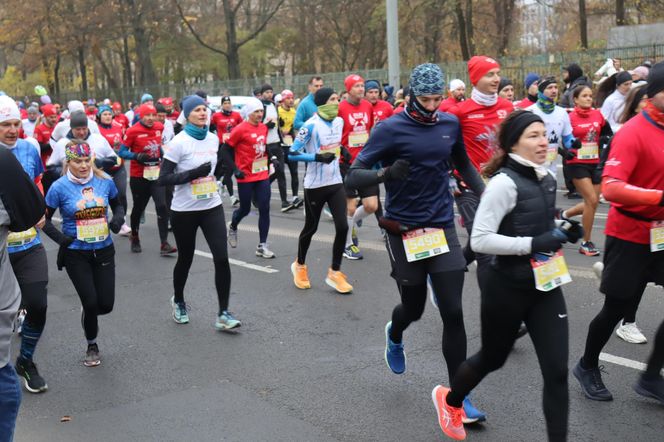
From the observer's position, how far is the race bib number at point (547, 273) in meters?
3.91

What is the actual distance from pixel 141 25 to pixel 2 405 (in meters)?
49.2

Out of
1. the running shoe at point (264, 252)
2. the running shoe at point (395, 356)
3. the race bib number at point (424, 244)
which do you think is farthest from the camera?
the running shoe at point (264, 252)

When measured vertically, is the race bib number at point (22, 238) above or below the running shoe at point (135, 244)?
above

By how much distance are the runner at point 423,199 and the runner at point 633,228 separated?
A: 2.69ft

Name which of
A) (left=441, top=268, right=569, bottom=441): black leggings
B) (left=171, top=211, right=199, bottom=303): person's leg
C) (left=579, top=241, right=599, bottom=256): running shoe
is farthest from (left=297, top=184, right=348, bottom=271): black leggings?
(left=441, top=268, right=569, bottom=441): black leggings

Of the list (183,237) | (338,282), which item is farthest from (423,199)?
(338,282)

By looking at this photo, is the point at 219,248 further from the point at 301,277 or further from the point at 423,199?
the point at 423,199

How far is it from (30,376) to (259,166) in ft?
15.3

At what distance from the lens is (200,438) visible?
4.78 m

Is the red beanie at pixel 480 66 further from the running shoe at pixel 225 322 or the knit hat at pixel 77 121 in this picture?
the knit hat at pixel 77 121

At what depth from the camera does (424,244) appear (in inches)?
190

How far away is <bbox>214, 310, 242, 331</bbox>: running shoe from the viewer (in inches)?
276

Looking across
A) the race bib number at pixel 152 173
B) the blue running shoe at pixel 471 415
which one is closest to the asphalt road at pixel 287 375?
the blue running shoe at pixel 471 415

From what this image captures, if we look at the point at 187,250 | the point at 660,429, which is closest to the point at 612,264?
the point at 660,429
